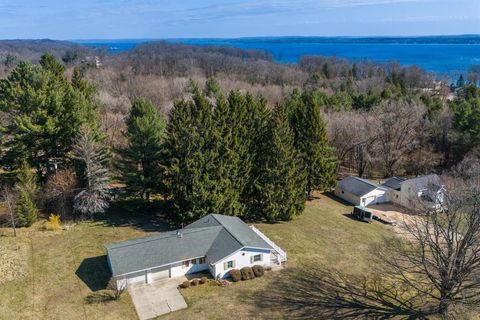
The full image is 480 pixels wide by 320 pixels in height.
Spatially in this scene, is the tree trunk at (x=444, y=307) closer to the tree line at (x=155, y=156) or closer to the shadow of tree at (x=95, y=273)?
the tree line at (x=155, y=156)

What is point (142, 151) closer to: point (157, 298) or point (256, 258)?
point (256, 258)

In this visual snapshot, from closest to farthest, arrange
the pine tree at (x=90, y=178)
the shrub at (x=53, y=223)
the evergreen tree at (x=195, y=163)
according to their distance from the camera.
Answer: the shrub at (x=53, y=223), the evergreen tree at (x=195, y=163), the pine tree at (x=90, y=178)

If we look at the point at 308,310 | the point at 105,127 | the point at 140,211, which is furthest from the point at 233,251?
the point at 105,127

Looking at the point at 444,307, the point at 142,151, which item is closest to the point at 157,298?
the point at 142,151

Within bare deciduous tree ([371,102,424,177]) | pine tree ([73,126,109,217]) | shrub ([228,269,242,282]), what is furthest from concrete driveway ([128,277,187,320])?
bare deciduous tree ([371,102,424,177])

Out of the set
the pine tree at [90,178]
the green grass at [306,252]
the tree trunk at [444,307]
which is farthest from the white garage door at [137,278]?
the tree trunk at [444,307]

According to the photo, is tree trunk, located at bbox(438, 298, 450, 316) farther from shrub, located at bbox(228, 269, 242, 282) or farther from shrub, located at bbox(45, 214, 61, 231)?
shrub, located at bbox(45, 214, 61, 231)

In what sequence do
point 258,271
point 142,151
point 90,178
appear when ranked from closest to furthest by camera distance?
point 258,271 → point 90,178 → point 142,151
